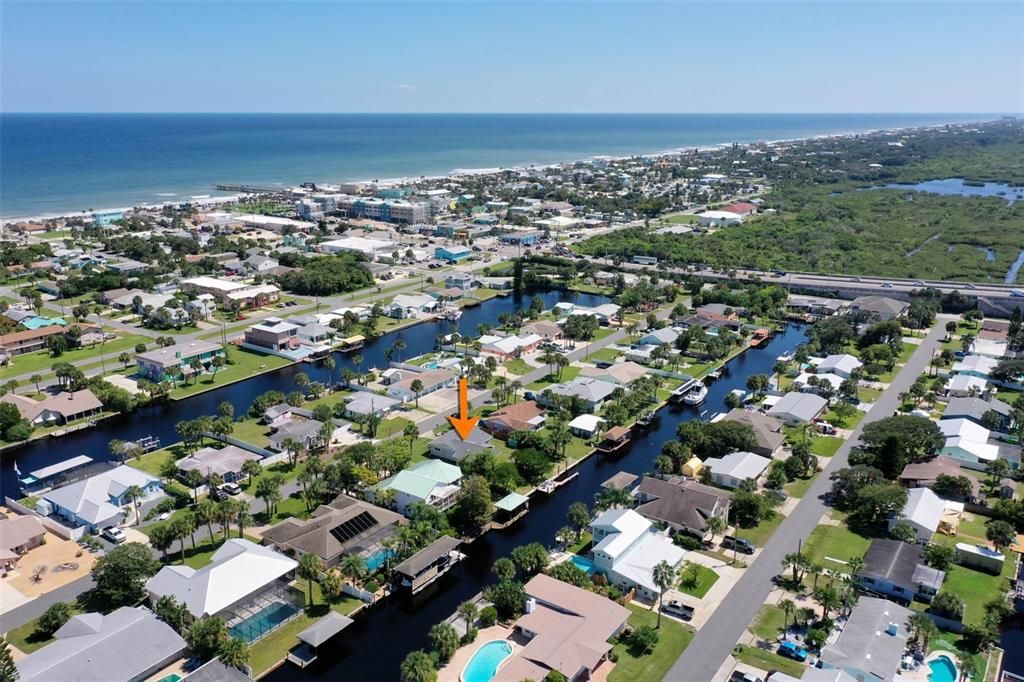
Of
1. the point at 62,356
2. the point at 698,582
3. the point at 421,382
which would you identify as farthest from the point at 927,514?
the point at 62,356

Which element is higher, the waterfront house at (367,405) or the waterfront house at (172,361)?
the waterfront house at (172,361)

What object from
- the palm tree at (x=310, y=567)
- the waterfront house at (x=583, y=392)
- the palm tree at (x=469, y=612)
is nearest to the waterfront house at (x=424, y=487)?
the palm tree at (x=310, y=567)

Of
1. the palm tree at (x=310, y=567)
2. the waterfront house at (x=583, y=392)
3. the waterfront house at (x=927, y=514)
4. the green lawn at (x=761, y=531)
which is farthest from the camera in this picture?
the waterfront house at (x=583, y=392)

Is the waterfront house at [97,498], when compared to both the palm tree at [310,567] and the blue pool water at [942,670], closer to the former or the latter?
the palm tree at [310,567]

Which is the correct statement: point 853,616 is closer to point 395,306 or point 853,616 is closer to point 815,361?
point 815,361

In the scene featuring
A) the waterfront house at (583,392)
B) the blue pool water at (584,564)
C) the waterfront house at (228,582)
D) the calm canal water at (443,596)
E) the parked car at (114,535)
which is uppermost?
the waterfront house at (228,582)

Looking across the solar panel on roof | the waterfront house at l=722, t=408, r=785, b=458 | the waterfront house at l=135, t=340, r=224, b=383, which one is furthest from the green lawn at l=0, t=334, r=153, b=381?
the waterfront house at l=722, t=408, r=785, b=458

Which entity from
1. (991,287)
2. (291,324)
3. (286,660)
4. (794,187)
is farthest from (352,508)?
(794,187)
